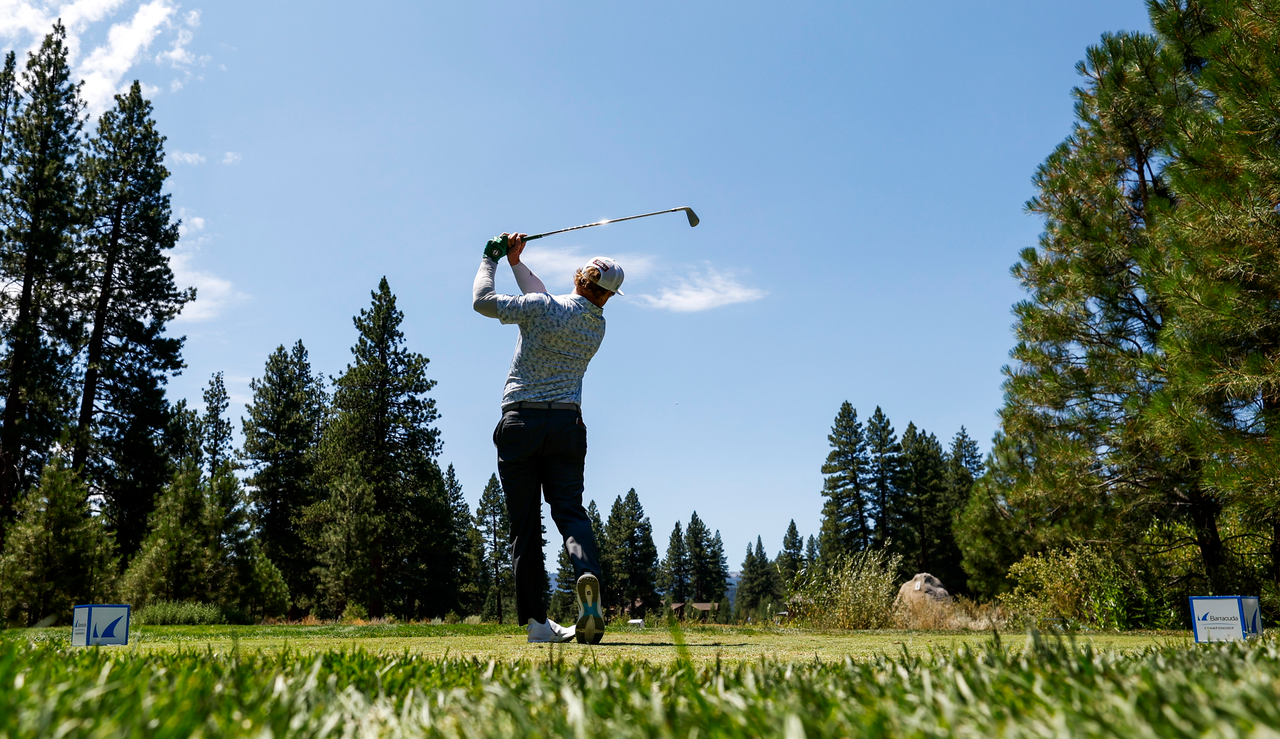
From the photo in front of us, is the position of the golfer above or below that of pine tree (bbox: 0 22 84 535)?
below

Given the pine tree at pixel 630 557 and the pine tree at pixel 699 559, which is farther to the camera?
the pine tree at pixel 699 559

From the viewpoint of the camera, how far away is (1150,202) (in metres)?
10.5

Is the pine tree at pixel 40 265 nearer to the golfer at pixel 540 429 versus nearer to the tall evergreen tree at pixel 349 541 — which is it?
the tall evergreen tree at pixel 349 541

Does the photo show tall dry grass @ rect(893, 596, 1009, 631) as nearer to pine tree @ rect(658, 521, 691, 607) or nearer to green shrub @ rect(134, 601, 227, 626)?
green shrub @ rect(134, 601, 227, 626)

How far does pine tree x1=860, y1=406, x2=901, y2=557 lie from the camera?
170 ft

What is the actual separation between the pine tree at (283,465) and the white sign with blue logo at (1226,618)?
38.3 m

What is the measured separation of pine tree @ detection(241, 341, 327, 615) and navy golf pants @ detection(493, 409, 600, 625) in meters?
36.2

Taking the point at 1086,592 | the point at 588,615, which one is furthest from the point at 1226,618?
the point at 1086,592

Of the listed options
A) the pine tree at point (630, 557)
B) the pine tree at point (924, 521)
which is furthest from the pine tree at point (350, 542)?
the pine tree at point (630, 557)

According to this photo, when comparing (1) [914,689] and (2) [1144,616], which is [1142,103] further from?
(1) [914,689]

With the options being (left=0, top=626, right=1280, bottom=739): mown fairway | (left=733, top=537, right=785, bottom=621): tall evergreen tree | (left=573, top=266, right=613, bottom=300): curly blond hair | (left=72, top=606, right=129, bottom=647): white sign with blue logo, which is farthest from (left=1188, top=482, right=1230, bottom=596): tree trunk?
(left=733, top=537, right=785, bottom=621): tall evergreen tree

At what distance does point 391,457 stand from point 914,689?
35.3 metres

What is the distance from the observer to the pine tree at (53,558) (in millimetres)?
14742

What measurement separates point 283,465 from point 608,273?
38394 millimetres
